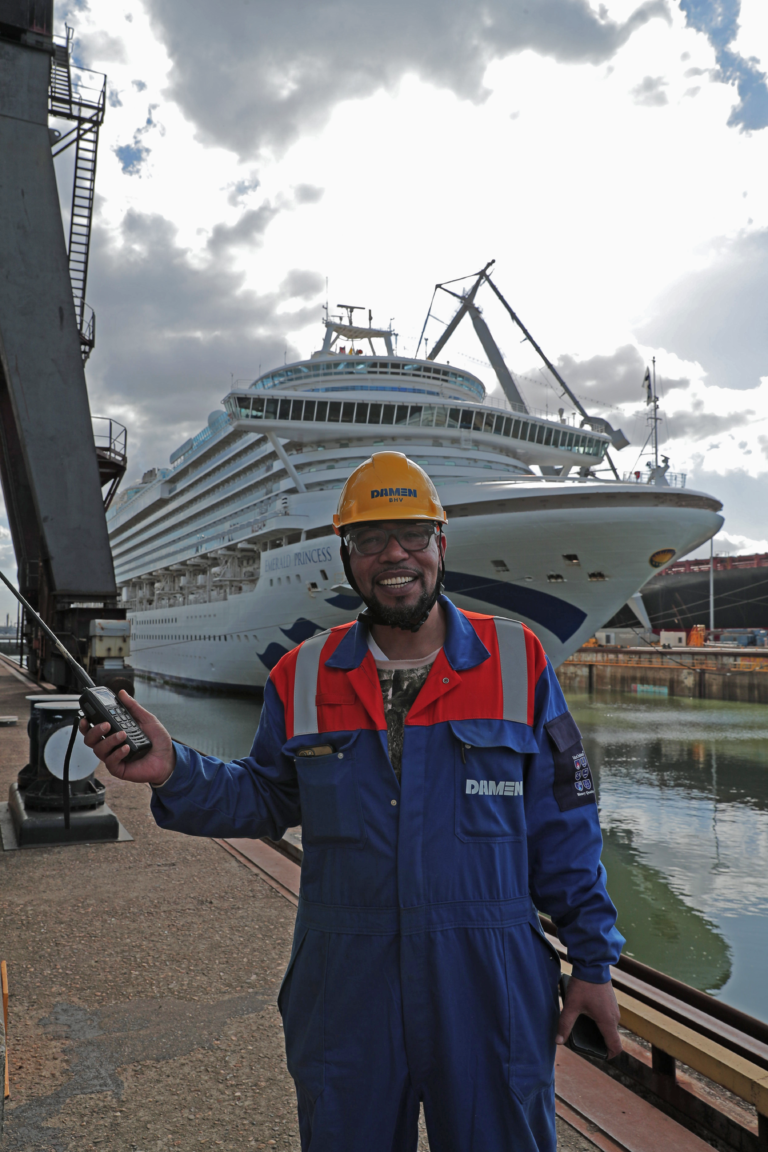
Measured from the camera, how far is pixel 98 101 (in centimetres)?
836

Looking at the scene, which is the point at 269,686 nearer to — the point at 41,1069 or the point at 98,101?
the point at 41,1069

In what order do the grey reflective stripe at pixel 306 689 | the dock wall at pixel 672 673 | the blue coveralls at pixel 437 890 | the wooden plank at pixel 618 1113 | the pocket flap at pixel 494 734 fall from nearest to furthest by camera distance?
the blue coveralls at pixel 437 890, the pocket flap at pixel 494 734, the grey reflective stripe at pixel 306 689, the wooden plank at pixel 618 1113, the dock wall at pixel 672 673

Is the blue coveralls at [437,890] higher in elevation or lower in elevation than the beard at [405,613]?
lower

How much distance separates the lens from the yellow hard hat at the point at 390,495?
6.65 ft

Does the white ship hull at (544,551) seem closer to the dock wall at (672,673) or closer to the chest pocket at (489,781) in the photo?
the dock wall at (672,673)

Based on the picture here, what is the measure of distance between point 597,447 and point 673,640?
23530 millimetres

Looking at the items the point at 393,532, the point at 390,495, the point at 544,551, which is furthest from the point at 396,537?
the point at 544,551

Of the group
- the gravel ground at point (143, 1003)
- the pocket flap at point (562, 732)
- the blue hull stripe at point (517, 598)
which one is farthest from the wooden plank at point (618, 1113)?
the blue hull stripe at point (517, 598)

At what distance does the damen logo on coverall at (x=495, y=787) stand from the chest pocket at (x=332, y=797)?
0.91ft

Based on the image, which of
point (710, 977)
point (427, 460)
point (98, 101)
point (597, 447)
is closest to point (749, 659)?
point (597, 447)

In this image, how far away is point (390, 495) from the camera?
2041mm

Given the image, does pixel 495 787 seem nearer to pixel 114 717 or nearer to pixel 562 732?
pixel 562 732

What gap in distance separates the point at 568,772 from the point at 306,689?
27.8 inches

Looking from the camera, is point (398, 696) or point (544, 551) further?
point (544, 551)
